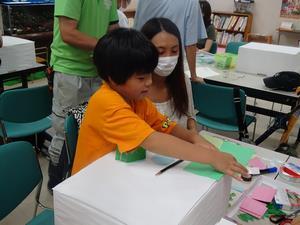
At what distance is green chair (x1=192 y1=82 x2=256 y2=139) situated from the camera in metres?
2.26

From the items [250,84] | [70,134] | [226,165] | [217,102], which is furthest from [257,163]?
[250,84]

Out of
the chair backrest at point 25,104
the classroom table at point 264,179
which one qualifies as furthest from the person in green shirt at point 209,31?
the classroom table at point 264,179

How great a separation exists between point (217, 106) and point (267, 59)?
0.64 metres

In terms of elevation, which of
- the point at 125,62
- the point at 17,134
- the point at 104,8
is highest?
the point at 104,8

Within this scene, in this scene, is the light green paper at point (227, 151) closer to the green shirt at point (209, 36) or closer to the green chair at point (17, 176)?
the green chair at point (17, 176)

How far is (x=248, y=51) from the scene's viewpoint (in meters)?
2.72

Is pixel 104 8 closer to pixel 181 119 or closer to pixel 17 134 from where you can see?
pixel 181 119

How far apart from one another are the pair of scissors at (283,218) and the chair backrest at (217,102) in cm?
125

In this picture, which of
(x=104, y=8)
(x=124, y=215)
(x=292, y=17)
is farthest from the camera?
(x=292, y=17)

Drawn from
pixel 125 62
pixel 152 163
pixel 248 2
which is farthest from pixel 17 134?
pixel 248 2

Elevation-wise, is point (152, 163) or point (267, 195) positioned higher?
point (152, 163)

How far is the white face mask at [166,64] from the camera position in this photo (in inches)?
60.6

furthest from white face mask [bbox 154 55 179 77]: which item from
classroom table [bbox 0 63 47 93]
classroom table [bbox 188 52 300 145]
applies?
classroom table [bbox 0 63 47 93]

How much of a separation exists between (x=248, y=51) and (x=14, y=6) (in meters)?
3.28
